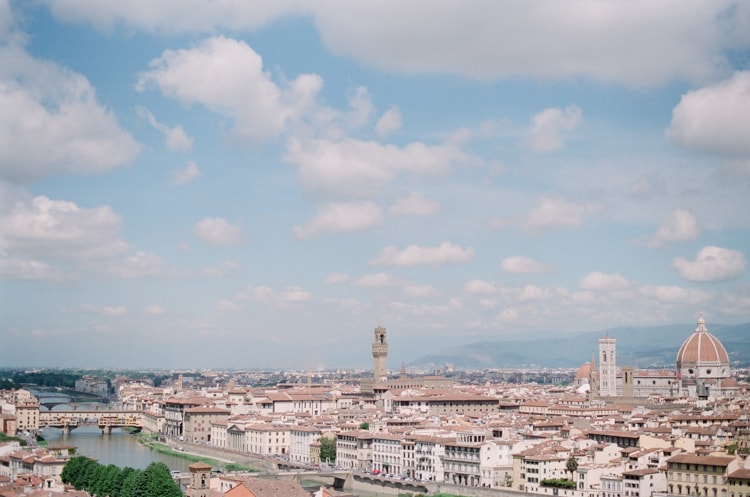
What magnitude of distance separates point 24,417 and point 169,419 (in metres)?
10.2

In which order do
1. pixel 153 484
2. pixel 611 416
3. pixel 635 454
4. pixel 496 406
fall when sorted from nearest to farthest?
1. pixel 153 484
2. pixel 635 454
3. pixel 611 416
4. pixel 496 406

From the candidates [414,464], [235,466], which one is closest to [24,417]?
[235,466]

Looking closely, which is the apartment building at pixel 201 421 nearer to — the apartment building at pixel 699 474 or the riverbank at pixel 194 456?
the riverbank at pixel 194 456

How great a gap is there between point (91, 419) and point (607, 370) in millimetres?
38720

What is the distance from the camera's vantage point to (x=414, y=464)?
150ft

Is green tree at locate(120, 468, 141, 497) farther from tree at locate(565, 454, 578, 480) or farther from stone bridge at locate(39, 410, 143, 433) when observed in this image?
stone bridge at locate(39, 410, 143, 433)

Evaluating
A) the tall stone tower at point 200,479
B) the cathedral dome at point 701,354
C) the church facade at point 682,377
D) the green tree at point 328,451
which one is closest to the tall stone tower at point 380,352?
the church facade at point 682,377

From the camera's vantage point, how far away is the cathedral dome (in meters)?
73.9

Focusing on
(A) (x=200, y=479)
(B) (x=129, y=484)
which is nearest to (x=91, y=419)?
(B) (x=129, y=484)

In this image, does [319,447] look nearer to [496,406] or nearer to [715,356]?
[496,406]

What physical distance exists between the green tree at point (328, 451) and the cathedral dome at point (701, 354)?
107 ft

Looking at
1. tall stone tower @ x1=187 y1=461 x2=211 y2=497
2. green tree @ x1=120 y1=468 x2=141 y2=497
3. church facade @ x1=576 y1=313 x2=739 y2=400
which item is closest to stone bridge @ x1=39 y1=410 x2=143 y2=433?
church facade @ x1=576 y1=313 x2=739 y2=400

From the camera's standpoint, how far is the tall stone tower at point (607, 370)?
75.9 m

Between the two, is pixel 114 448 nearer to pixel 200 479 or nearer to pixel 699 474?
pixel 200 479
